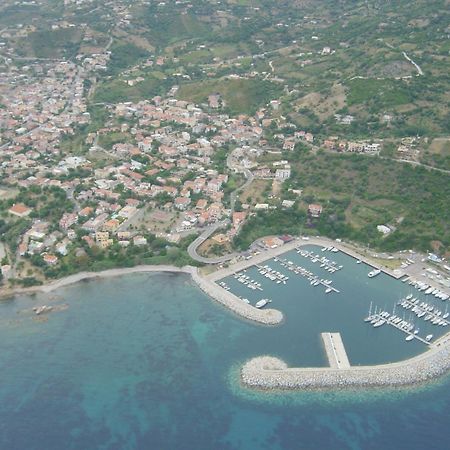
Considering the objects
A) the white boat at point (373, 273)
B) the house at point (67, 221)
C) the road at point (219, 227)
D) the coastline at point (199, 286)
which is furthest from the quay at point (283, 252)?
the house at point (67, 221)

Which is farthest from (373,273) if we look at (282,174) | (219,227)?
(282,174)

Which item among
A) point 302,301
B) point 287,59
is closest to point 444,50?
point 287,59

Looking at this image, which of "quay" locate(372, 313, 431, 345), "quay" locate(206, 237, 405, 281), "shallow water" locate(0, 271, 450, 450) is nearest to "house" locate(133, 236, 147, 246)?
"quay" locate(206, 237, 405, 281)

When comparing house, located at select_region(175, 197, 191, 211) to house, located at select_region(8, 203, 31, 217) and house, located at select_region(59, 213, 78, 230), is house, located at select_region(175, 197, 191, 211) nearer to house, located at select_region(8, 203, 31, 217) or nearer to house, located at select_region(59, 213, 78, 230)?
house, located at select_region(59, 213, 78, 230)

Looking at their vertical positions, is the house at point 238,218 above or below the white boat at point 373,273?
above

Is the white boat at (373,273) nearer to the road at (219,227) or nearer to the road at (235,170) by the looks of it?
the road at (219,227)
